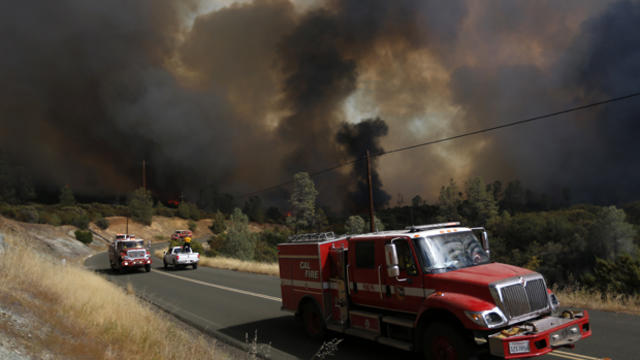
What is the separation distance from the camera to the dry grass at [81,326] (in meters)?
5.80

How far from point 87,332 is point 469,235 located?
6952 millimetres

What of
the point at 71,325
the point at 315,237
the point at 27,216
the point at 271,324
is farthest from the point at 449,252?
the point at 27,216

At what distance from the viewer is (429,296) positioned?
6.57 metres

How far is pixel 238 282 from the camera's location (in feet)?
68.7

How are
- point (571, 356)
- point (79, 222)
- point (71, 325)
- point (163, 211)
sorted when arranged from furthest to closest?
point (163, 211) < point (79, 222) < point (71, 325) < point (571, 356)

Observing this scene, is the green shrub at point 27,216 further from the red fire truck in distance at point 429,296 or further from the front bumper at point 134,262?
the red fire truck in distance at point 429,296

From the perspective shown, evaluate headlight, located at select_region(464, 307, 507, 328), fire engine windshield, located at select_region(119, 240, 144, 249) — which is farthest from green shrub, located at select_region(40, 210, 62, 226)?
headlight, located at select_region(464, 307, 507, 328)

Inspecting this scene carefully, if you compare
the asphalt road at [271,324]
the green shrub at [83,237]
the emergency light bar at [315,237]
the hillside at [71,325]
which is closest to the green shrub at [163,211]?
the green shrub at [83,237]

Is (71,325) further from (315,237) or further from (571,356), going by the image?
(571,356)

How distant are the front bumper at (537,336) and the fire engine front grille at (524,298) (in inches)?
7.5

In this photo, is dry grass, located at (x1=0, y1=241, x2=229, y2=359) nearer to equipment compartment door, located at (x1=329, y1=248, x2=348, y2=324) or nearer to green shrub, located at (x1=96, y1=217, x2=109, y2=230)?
equipment compartment door, located at (x1=329, y1=248, x2=348, y2=324)

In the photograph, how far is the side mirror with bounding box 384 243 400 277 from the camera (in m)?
6.86

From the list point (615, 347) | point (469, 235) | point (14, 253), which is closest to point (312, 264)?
point (469, 235)

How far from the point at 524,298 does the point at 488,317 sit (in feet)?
2.63
